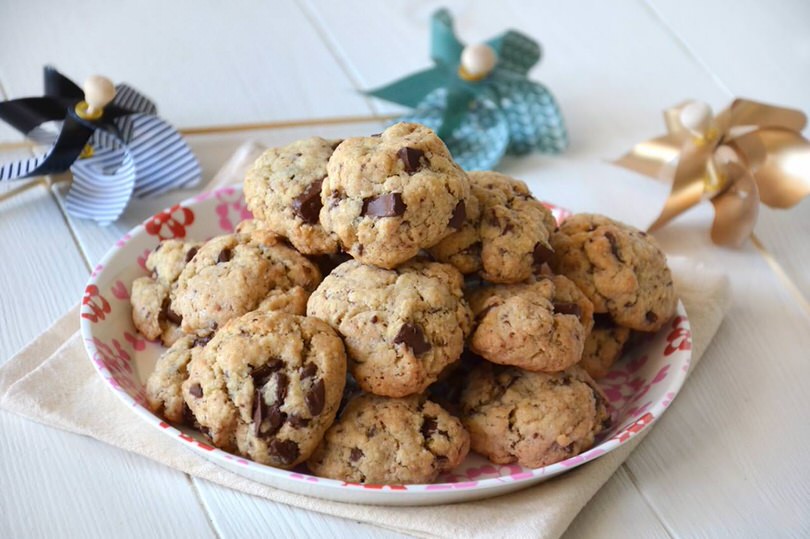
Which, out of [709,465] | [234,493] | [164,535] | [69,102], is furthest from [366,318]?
[69,102]

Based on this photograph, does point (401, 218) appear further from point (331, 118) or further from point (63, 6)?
point (63, 6)

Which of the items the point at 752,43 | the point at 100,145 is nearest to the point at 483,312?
the point at 100,145

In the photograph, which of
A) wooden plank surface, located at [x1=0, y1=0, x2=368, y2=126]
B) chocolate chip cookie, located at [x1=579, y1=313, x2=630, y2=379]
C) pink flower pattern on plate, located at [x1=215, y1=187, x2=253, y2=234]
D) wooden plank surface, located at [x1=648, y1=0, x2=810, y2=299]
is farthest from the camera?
wooden plank surface, located at [x1=648, y1=0, x2=810, y2=299]

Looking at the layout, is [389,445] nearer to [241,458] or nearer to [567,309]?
[241,458]

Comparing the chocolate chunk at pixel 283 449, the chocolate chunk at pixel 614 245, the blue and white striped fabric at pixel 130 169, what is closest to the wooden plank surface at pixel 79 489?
the chocolate chunk at pixel 283 449

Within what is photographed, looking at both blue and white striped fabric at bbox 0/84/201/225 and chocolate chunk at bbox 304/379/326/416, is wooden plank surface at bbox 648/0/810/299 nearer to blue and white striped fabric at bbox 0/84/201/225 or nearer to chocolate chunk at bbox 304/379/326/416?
blue and white striped fabric at bbox 0/84/201/225

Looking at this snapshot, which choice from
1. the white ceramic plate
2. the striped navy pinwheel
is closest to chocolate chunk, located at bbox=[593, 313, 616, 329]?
the white ceramic plate
